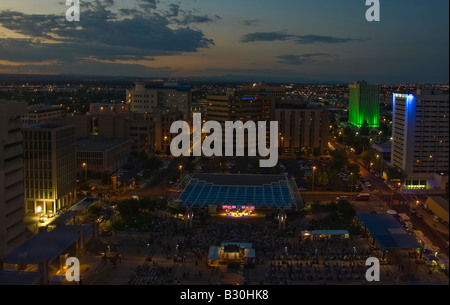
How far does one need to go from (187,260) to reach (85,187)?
7.94m

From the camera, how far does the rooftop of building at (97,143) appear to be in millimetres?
21234

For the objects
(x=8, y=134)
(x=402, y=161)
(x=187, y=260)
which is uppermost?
(x=8, y=134)

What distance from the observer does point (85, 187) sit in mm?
17734

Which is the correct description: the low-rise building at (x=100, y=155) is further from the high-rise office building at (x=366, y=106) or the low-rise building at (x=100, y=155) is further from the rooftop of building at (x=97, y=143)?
the high-rise office building at (x=366, y=106)

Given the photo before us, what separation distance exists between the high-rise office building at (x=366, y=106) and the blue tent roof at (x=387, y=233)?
3202 cm

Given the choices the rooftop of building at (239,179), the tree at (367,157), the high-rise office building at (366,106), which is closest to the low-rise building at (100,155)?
the rooftop of building at (239,179)

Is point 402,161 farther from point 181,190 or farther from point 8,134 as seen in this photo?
point 8,134

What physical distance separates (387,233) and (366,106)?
34.8 meters

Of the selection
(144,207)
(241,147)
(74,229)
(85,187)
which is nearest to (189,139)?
(241,147)

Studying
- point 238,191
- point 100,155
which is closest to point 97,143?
point 100,155

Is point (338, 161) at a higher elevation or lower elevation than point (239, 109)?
lower

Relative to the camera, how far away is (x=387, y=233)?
12039 millimetres

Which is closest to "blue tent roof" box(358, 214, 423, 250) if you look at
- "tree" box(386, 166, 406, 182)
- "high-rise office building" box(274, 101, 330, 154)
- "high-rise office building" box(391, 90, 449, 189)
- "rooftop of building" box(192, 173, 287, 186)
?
"rooftop of building" box(192, 173, 287, 186)

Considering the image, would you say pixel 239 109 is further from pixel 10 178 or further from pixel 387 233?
pixel 10 178
